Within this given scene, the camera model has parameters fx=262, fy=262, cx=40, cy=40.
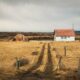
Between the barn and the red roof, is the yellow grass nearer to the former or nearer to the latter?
the barn

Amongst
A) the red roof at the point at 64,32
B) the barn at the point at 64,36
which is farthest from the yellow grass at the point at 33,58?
the red roof at the point at 64,32

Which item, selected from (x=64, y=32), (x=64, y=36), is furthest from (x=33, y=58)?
(x=64, y=32)

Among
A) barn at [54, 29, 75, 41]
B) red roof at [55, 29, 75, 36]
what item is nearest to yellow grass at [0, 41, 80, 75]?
barn at [54, 29, 75, 41]

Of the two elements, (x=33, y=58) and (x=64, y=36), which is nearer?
(x=33, y=58)

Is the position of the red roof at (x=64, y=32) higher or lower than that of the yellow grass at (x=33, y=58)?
higher

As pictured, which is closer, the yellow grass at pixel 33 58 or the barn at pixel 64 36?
the yellow grass at pixel 33 58

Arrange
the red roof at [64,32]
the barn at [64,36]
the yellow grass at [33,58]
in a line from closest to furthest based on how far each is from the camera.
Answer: the yellow grass at [33,58], the barn at [64,36], the red roof at [64,32]

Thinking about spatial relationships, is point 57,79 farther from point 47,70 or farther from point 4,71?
point 4,71

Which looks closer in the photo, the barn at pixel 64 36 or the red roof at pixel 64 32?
the barn at pixel 64 36

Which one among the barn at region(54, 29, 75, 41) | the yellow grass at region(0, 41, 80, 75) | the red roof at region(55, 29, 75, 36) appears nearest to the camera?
the yellow grass at region(0, 41, 80, 75)

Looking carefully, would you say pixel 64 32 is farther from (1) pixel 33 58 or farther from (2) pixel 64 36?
(1) pixel 33 58

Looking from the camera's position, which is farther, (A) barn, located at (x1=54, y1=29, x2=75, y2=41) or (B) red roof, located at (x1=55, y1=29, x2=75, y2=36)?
(B) red roof, located at (x1=55, y1=29, x2=75, y2=36)

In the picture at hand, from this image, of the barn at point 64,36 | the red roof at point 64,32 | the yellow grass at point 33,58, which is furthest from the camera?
the red roof at point 64,32

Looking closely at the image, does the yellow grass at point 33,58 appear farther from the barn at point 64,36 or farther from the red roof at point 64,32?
the red roof at point 64,32
